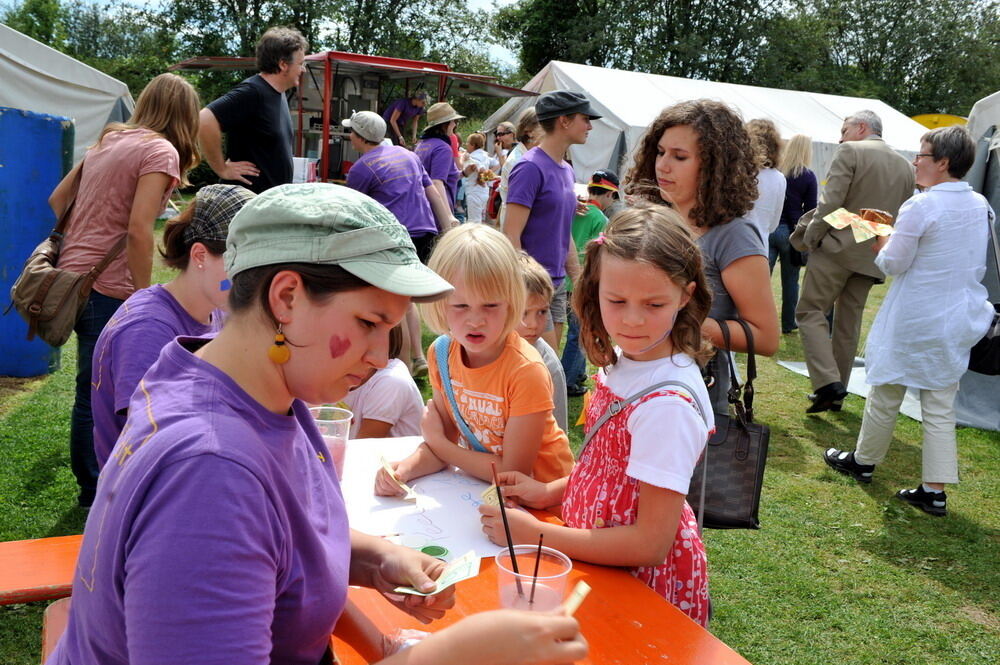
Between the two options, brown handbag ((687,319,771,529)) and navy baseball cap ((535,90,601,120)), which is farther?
navy baseball cap ((535,90,601,120))

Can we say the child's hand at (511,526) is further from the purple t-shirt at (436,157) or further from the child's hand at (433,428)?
the purple t-shirt at (436,157)

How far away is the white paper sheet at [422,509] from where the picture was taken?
184 centimetres

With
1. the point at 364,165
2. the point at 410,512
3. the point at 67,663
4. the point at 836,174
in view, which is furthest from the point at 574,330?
the point at 67,663

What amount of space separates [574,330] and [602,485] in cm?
399

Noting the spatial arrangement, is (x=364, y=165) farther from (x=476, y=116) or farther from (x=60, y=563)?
(x=476, y=116)

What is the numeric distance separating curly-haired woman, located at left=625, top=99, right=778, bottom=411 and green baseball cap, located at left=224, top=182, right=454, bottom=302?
1634mm

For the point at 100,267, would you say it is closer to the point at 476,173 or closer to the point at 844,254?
the point at 844,254

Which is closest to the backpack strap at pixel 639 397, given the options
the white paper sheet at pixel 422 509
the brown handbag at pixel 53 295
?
the white paper sheet at pixel 422 509

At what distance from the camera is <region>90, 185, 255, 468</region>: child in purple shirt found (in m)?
2.11

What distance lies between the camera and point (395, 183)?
5754 mm

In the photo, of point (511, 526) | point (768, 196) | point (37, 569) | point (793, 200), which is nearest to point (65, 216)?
point (37, 569)

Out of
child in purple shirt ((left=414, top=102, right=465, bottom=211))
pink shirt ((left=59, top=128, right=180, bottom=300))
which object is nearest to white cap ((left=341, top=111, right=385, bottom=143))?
child in purple shirt ((left=414, top=102, right=465, bottom=211))

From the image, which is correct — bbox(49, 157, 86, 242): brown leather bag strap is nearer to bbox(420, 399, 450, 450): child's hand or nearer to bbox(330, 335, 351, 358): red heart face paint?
bbox(420, 399, 450, 450): child's hand

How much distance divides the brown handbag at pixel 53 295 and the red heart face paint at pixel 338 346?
286 centimetres
